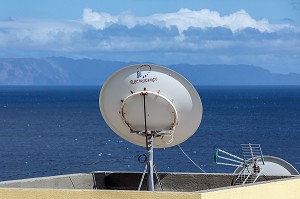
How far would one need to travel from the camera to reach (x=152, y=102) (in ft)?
61.8

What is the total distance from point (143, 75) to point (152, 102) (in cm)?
57

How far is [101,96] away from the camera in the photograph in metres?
19.7

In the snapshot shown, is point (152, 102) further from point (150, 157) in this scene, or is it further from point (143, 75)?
point (150, 157)

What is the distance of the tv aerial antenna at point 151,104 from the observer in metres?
18.9

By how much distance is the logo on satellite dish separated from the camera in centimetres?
1894

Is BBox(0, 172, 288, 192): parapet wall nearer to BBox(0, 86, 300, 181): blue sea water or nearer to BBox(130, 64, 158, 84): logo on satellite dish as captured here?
BBox(130, 64, 158, 84): logo on satellite dish

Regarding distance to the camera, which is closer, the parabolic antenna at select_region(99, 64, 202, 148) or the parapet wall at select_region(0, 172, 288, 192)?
the parabolic antenna at select_region(99, 64, 202, 148)

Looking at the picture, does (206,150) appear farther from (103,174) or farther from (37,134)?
(103,174)

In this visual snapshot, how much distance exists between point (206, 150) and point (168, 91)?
3403 inches

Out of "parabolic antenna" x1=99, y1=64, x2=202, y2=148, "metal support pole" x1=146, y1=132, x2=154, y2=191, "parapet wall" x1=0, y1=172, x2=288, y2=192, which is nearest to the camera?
"parabolic antenna" x1=99, y1=64, x2=202, y2=148

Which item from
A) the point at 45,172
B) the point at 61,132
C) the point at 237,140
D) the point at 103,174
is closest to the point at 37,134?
the point at 61,132

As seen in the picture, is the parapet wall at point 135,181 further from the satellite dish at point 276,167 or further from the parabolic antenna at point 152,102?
the satellite dish at point 276,167

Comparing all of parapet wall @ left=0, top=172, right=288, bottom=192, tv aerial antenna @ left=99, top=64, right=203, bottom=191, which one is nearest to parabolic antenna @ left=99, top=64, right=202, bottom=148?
tv aerial antenna @ left=99, top=64, right=203, bottom=191

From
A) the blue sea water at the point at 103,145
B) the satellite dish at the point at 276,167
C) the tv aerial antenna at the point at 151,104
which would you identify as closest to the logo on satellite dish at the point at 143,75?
the tv aerial antenna at the point at 151,104
